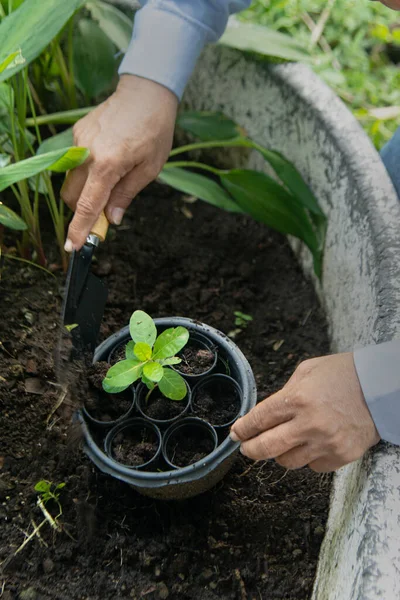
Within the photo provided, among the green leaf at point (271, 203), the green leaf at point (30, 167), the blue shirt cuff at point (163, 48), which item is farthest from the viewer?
the green leaf at point (271, 203)

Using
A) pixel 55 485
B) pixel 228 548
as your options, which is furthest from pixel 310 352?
pixel 55 485

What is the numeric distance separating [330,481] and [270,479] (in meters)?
0.10

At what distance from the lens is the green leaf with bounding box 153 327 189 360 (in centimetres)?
80

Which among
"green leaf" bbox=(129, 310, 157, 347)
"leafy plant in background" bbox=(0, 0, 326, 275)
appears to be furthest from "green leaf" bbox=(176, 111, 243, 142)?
"green leaf" bbox=(129, 310, 157, 347)

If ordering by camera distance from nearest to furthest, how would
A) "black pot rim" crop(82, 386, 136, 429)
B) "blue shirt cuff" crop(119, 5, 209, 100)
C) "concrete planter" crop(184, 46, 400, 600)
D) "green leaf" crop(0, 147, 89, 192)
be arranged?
"concrete planter" crop(184, 46, 400, 600) → "green leaf" crop(0, 147, 89, 192) → "black pot rim" crop(82, 386, 136, 429) → "blue shirt cuff" crop(119, 5, 209, 100)

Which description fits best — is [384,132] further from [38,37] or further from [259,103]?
[38,37]

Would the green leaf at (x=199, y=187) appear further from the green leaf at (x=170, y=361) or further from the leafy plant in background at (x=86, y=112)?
the green leaf at (x=170, y=361)

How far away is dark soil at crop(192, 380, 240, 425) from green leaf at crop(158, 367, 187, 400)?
86mm

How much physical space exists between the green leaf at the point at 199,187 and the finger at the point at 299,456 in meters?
0.62

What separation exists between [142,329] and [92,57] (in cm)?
73

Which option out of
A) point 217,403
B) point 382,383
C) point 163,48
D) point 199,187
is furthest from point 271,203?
point 382,383

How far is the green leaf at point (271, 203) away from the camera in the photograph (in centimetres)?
115

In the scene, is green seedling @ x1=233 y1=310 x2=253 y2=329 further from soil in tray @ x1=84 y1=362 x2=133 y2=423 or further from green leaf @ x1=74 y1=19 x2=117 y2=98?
green leaf @ x1=74 y1=19 x2=117 y2=98

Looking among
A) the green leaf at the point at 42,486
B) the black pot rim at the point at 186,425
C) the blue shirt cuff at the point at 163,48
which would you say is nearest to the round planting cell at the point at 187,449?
the black pot rim at the point at 186,425
